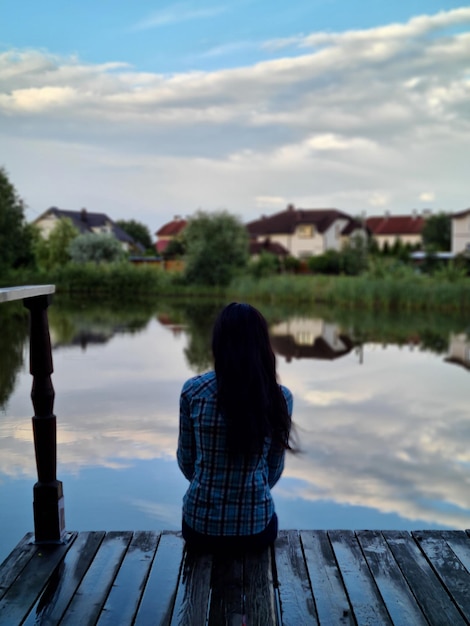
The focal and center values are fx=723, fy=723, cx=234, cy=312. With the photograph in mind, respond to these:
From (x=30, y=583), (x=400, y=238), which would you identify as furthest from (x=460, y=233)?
(x=30, y=583)

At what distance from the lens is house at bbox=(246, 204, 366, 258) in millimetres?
52250

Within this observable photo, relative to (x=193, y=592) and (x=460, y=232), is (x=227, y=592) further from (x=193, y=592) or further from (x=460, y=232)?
(x=460, y=232)

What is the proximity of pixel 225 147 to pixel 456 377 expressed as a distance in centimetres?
3715

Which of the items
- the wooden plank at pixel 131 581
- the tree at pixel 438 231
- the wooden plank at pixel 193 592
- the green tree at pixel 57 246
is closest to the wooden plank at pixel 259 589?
the wooden plank at pixel 193 592

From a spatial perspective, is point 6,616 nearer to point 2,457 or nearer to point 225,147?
point 2,457

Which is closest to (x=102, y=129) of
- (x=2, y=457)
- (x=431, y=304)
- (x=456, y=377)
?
(x=431, y=304)

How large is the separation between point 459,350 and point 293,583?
45.0 feet

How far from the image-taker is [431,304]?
83.4 ft

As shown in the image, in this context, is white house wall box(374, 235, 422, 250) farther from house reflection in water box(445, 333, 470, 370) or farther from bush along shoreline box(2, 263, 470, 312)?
house reflection in water box(445, 333, 470, 370)

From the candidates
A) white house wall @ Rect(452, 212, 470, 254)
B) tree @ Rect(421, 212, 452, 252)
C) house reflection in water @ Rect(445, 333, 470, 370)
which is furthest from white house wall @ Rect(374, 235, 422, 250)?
house reflection in water @ Rect(445, 333, 470, 370)

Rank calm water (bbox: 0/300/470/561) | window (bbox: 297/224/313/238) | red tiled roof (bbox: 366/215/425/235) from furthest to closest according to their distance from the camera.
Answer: red tiled roof (bbox: 366/215/425/235) → window (bbox: 297/224/313/238) → calm water (bbox: 0/300/470/561)

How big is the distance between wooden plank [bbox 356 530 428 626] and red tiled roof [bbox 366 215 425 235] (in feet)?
204

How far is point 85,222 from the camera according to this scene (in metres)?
64.8

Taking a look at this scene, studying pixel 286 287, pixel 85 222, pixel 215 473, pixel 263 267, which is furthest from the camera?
pixel 85 222
